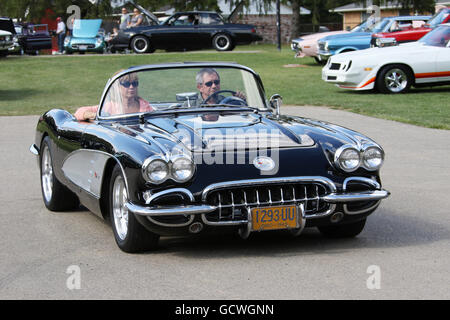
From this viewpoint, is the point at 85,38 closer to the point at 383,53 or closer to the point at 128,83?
the point at 383,53

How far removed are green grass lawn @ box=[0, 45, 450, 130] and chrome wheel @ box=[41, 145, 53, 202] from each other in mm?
7754

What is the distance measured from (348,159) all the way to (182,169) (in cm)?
119

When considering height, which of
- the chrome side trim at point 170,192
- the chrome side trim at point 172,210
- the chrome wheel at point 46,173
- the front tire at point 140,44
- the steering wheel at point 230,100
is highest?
the steering wheel at point 230,100

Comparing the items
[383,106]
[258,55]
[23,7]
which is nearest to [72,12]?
[23,7]

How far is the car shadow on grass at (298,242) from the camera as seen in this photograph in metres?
5.78

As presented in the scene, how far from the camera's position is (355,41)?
1006 inches

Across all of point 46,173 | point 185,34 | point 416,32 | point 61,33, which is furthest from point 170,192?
point 61,33

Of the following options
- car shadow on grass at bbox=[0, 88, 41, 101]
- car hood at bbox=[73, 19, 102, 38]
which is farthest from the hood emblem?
car hood at bbox=[73, 19, 102, 38]

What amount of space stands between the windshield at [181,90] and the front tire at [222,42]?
2651 cm

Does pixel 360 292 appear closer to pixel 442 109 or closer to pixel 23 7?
pixel 442 109

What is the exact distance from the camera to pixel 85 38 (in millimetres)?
36188

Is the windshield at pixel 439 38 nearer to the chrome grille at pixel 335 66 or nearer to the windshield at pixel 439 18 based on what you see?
the chrome grille at pixel 335 66

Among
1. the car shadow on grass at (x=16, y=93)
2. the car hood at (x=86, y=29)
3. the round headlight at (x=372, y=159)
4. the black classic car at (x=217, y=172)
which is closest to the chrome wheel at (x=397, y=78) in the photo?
the car shadow on grass at (x=16, y=93)

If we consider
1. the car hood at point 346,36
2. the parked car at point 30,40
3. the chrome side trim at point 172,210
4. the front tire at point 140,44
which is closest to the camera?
the chrome side trim at point 172,210
